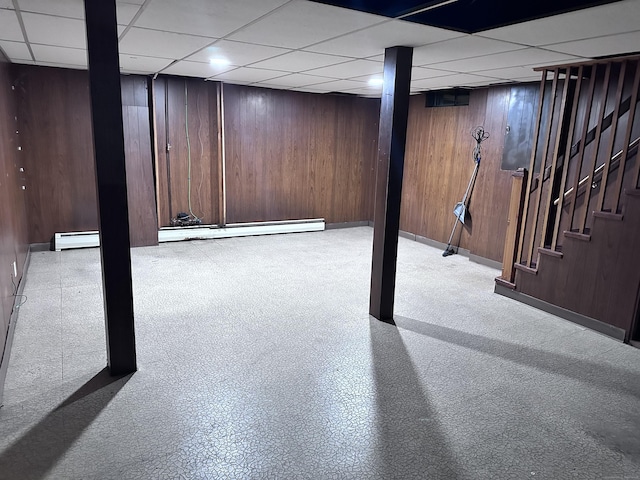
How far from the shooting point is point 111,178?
2.57 m

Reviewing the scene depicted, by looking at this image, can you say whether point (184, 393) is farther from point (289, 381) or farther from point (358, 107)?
point (358, 107)

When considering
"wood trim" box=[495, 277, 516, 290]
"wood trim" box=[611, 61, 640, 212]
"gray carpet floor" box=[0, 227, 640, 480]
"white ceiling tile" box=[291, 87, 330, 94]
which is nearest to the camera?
"gray carpet floor" box=[0, 227, 640, 480]

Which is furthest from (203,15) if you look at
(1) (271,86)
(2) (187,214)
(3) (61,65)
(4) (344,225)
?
(4) (344,225)

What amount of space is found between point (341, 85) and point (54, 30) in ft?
12.0

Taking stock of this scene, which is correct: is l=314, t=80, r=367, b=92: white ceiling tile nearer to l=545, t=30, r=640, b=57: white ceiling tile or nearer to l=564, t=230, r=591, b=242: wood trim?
l=545, t=30, r=640, b=57: white ceiling tile

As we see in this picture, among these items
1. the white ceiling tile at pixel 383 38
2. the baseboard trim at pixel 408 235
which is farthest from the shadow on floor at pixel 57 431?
the baseboard trim at pixel 408 235

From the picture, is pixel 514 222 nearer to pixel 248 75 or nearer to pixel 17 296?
pixel 248 75

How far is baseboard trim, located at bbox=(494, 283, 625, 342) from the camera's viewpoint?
368 centimetres

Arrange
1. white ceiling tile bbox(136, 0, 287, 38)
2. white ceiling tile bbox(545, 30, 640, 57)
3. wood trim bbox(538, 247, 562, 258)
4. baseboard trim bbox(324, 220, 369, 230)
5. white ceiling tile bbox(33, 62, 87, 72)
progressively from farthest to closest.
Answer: baseboard trim bbox(324, 220, 369, 230)
white ceiling tile bbox(33, 62, 87, 72)
wood trim bbox(538, 247, 562, 258)
white ceiling tile bbox(545, 30, 640, 57)
white ceiling tile bbox(136, 0, 287, 38)

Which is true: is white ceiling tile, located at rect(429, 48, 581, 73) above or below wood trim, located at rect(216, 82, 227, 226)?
above

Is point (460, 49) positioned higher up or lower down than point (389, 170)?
higher up

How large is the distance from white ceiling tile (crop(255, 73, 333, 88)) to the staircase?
2586mm

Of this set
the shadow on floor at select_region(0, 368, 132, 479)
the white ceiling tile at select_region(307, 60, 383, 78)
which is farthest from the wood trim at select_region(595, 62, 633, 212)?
the shadow on floor at select_region(0, 368, 132, 479)

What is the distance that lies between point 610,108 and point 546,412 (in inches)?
122
